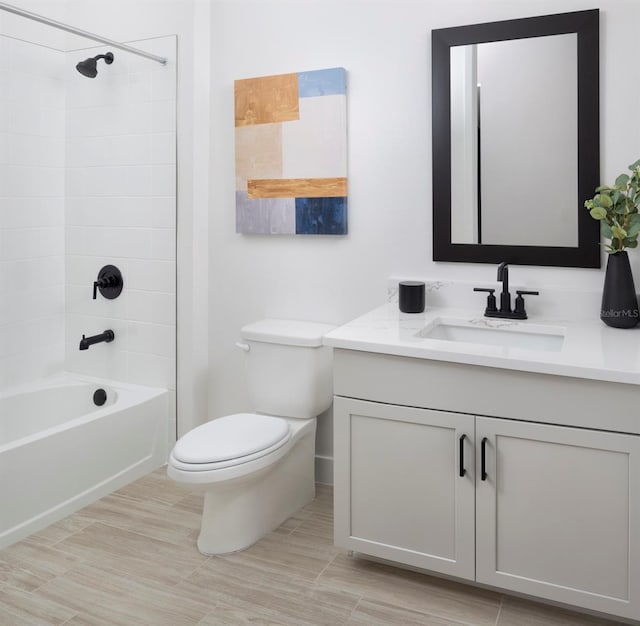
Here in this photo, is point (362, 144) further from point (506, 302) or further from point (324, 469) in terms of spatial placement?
point (324, 469)

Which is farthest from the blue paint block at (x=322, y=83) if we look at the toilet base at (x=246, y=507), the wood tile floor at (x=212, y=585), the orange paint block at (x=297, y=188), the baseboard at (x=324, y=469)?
the wood tile floor at (x=212, y=585)

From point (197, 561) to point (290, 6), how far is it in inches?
88.5

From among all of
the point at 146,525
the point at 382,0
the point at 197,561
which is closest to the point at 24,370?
the point at 146,525

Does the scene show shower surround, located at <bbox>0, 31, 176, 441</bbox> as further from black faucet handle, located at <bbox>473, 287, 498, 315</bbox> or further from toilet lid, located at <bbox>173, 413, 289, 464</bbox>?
black faucet handle, located at <bbox>473, 287, 498, 315</bbox>

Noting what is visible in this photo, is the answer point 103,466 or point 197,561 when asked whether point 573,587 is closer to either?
point 197,561

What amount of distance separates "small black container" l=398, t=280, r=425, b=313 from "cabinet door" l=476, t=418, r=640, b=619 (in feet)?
2.14

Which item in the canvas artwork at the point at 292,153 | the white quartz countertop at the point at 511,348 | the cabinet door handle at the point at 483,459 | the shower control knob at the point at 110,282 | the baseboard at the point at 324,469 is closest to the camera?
the white quartz countertop at the point at 511,348

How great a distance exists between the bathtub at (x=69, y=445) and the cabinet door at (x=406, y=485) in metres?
1.13

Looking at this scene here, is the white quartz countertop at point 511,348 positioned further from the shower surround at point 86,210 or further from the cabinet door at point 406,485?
the shower surround at point 86,210

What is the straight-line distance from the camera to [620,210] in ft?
6.97

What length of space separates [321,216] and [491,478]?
4.34 ft

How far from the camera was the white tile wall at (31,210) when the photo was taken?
9.82 feet

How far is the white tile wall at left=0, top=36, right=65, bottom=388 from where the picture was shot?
9.82ft

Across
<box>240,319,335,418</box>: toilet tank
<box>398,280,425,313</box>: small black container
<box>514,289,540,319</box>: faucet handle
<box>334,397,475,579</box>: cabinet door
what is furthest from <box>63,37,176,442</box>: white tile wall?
<box>514,289,540,319</box>: faucet handle
